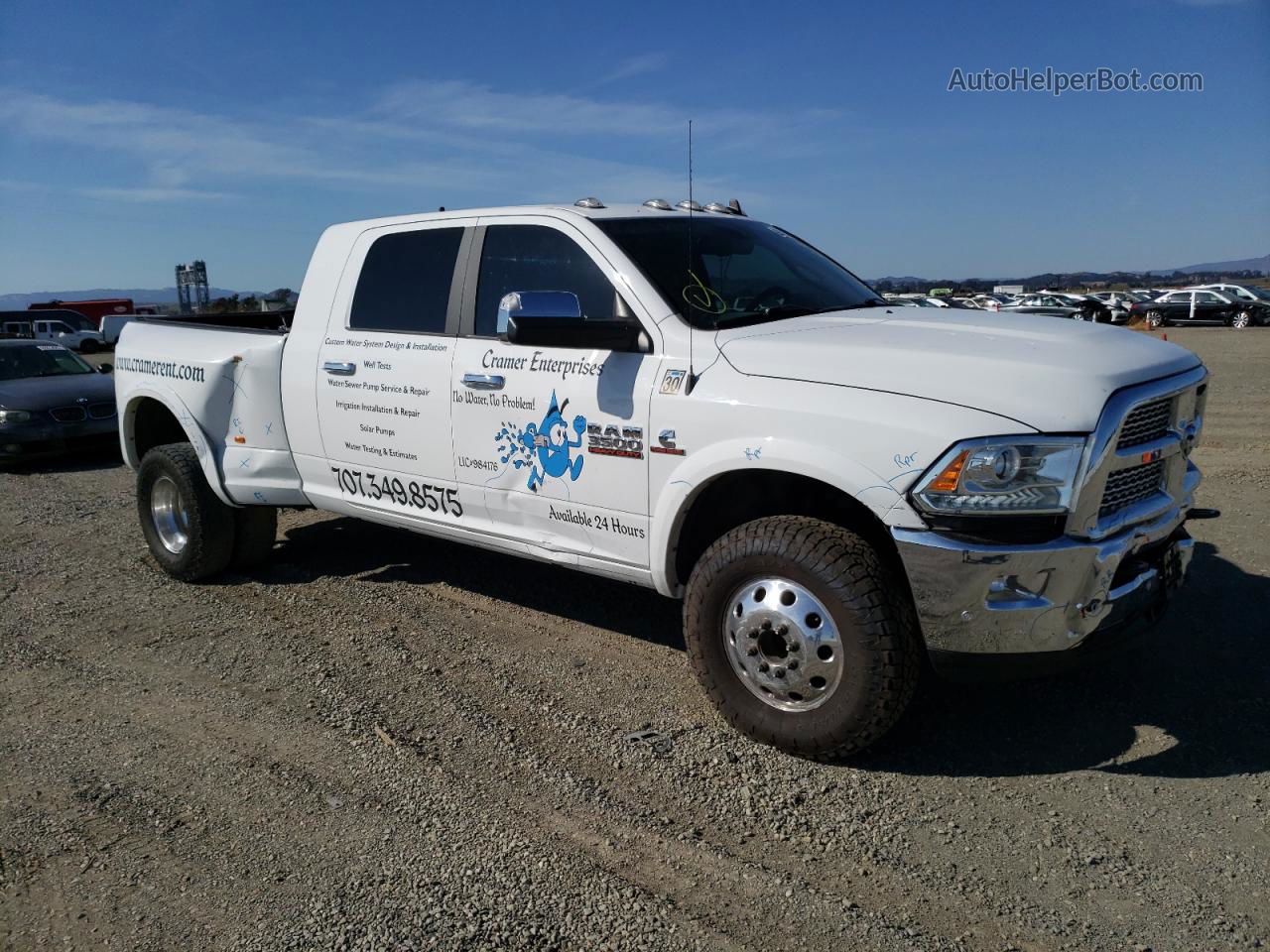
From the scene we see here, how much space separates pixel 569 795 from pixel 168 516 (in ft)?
13.2

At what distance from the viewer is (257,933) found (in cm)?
273

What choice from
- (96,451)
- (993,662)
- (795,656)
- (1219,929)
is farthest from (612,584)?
(96,451)

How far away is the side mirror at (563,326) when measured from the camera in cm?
375

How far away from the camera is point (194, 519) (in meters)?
5.82

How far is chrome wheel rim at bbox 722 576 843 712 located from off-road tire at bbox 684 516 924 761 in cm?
3

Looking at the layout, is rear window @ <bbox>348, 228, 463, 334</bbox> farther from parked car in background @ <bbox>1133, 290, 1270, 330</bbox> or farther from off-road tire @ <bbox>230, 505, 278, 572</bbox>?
parked car in background @ <bbox>1133, 290, 1270, 330</bbox>

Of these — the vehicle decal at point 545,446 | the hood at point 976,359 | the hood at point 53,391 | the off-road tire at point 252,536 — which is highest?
the hood at point 976,359

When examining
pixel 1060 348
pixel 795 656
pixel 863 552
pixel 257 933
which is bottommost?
pixel 257 933

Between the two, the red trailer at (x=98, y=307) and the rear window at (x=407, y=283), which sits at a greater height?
the red trailer at (x=98, y=307)

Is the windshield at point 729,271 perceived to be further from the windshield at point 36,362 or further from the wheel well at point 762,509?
A: the windshield at point 36,362

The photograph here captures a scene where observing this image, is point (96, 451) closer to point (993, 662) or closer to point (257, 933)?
point (257, 933)

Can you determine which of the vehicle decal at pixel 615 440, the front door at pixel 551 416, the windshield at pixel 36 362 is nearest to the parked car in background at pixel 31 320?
the windshield at pixel 36 362

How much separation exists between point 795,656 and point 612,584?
7.86 feet

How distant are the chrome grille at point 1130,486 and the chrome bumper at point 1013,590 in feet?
0.33
